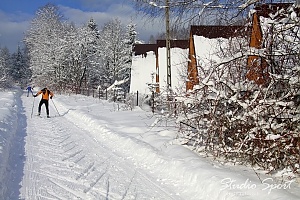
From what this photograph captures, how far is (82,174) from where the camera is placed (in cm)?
682

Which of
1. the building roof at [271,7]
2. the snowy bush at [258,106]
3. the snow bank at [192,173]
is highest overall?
the building roof at [271,7]

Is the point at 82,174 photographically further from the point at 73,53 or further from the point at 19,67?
the point at 19,67

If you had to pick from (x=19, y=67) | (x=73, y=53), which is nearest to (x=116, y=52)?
(x=73, y=53)

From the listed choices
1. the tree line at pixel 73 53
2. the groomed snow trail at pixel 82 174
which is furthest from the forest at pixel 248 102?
the tree line at pixel 73 53

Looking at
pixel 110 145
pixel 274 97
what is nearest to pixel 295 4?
pixel 274 97

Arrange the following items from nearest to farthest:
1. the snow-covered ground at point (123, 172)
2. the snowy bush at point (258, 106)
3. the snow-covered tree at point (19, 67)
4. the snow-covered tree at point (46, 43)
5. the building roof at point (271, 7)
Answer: the building roof at point (271, 7) → the snow-covered ground at point (123, 172) → the snowy bush at point (258, 106) → the snow-covered tree at point (46, 43) → the snow-covered tree at point (19, 67)

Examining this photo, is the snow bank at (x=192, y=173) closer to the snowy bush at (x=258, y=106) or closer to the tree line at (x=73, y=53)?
the snowy bush at (x=258, y=106)

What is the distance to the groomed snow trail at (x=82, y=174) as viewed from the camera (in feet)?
18.7

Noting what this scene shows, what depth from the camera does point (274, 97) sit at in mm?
6051

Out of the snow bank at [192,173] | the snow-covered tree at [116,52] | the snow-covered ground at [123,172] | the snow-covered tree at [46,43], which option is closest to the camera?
the snow bank at [192,173]

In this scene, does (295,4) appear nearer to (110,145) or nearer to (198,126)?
(198,126)

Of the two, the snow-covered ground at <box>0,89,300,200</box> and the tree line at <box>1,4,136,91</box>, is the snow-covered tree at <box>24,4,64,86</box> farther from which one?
the snow-covered ground at <box>0,89,300,200</box>

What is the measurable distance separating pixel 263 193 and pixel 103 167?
3.73 metres

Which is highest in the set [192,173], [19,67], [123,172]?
[19,67]
